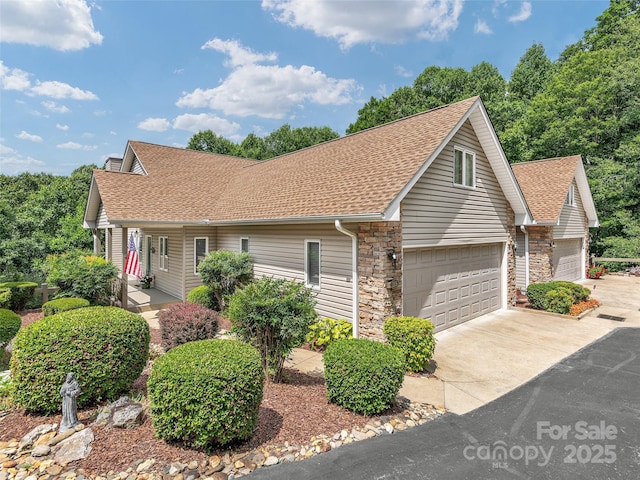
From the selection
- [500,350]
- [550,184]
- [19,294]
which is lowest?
[500,350]

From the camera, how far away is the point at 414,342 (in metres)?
6.49

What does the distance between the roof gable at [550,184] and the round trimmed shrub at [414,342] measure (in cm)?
1017

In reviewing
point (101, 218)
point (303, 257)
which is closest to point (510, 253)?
point (303, 257)

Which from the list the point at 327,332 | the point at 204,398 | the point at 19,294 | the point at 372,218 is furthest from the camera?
the point at 19,294

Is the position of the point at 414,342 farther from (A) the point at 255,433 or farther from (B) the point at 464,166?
(B) the point at 464,166

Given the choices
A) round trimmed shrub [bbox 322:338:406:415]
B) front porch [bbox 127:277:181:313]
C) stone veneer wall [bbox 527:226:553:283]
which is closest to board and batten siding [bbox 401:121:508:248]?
round trimmed shrub [bbox 322:338:406:415]

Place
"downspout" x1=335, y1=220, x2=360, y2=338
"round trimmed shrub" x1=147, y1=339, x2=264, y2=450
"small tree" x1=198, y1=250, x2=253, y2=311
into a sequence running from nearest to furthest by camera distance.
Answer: "round trimmed shrub" x1=147, y1=339, x2=264, y2=450 → "downspout" x1=335, y1=220, x2=360, y2=338 → "small tree" x1=198, y1=250, x2=253, y2=311

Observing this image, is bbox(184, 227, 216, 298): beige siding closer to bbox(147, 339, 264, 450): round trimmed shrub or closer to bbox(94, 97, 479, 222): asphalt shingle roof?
bbox(94, 97, 479, 222): asphalt shingle roof

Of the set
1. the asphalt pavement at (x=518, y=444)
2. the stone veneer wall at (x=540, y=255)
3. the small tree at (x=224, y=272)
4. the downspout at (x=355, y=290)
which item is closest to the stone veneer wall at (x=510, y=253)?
the stone veneer wall at (x=540, y=255)

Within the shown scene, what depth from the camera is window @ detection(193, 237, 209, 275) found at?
1298cm

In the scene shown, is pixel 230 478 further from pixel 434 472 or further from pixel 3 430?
pixel 3 430

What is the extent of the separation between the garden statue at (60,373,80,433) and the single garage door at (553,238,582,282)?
18.4 metres

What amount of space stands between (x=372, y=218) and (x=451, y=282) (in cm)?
436

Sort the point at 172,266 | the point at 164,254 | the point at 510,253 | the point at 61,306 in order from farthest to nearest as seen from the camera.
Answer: the point at 164,254
the point at 172,266
the point at 510,253
the point at 61,306
